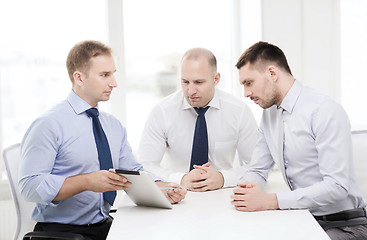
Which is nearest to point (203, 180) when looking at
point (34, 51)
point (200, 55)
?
point (200, 55)

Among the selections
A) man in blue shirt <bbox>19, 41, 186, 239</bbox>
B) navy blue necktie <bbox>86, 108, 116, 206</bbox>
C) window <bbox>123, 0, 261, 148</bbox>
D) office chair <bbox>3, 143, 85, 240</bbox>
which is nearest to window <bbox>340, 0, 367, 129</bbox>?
window <bbox>123, 0, 261, 148</bbox>

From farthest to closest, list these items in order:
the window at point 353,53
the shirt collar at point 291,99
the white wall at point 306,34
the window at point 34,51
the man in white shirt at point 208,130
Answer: the window at point 353,53, the white wall at point 306,34, the window at point 34,51, the man in white shirt at point 208,130, the shirt collar at point 291,99

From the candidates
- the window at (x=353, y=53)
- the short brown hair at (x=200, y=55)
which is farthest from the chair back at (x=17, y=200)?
the window at (x=353, y=53)

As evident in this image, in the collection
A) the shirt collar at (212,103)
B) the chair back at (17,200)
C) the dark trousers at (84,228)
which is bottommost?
the dark trousers at (84,228)

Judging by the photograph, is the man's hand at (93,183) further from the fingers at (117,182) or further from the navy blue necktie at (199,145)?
the navy blue necktie at (199,145)

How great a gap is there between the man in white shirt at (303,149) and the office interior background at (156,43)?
5.58 feet

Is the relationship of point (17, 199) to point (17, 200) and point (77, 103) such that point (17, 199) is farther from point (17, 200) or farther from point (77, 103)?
point (77, 103)

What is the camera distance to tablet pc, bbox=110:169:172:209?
2.06m

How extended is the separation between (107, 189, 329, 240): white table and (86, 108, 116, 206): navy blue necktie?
0.27 metres

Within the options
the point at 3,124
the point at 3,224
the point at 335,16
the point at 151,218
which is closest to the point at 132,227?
the point at 151,218

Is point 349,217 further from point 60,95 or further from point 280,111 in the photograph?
point 60,95

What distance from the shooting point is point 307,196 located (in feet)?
7.07

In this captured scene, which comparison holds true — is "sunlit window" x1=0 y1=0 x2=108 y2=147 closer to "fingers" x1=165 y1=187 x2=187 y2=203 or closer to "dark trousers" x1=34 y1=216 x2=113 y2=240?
"dark trousers" x1=34 y1=216 x2=113 y2=240

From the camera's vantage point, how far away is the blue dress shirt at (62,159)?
7.25ft
